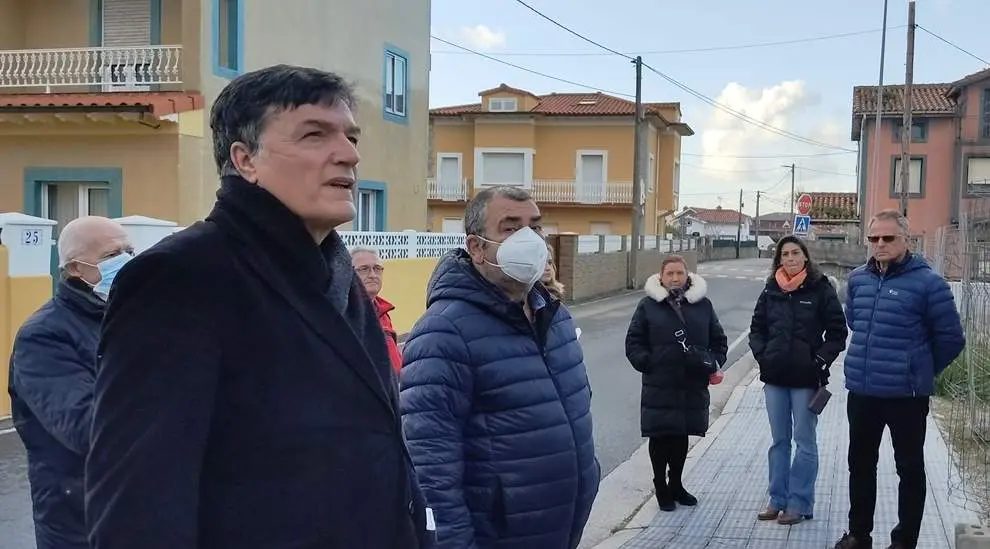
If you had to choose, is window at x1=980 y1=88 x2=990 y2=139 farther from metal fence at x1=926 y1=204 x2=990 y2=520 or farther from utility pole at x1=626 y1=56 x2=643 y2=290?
metal fence at x1=926 y1=204 x2=990 y2=520

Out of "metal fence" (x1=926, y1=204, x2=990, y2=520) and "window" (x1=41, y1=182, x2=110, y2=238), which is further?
"window" (x1=41, y1=182, x2=110, y2=238)

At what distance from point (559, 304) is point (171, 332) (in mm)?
2070

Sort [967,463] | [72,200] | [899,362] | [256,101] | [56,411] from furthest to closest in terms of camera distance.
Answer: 1. [72,200]
2. [967,463]
3. [899,362]
4. [56,411]
5. [256,101]

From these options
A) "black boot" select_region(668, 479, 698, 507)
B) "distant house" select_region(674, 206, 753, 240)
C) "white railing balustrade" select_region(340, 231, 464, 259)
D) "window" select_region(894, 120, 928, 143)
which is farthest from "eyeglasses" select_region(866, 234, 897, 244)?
"distant house" select_region(674, 206, 753, 240)

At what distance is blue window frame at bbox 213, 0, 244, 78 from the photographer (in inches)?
597

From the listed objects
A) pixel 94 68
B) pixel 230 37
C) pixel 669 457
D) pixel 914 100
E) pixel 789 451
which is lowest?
pixel 669 457

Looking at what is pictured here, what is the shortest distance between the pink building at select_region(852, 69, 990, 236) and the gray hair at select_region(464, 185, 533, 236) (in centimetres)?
4257

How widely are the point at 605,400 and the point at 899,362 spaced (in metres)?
6.35

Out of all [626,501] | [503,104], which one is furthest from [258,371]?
[503,104]

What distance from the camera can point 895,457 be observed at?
538 cm

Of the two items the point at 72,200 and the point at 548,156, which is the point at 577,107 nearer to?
the point at 548,156

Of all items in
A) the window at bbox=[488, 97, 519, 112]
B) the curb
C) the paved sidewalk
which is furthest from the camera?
the window at bbox=[488, 97, 519, 112]

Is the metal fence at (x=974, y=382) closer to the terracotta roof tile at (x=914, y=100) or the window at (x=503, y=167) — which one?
the window at (x=503, y=167)

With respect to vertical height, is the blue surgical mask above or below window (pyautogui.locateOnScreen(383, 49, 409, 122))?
below
